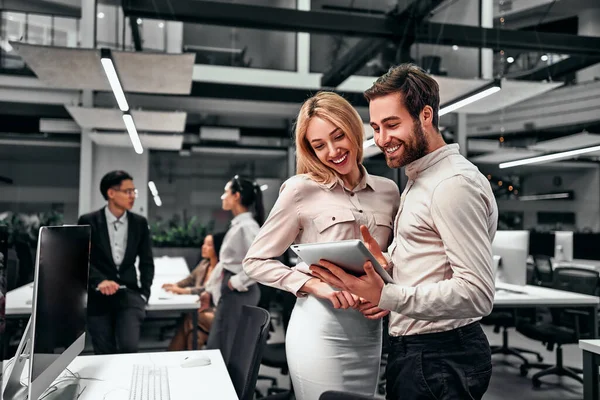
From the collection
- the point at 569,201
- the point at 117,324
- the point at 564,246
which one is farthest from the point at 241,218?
the point at 569,201

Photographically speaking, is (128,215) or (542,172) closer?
(128,215)

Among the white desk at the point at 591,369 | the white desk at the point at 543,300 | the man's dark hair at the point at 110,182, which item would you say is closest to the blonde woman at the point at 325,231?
the white desk at the point at 591,369

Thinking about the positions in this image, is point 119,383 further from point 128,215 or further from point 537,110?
point 537,110

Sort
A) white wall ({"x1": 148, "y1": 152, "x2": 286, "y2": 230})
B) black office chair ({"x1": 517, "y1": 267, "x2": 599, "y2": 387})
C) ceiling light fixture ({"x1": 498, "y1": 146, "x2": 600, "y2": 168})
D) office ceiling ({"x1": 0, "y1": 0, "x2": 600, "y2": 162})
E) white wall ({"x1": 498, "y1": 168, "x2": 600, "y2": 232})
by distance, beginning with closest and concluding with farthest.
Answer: black office chair ({"x1": 517, "y1": 267, "x2": 599, "y2": 387}) < office ceiling ({"x1": 0, "y1": 0, "x2": 600, "y2": 162}) < ceiling light fixture ({"x1": 498, "y1": 146, "x2": 600, "y2": 168}) < white wall ({"x1": 148, "y1": 152, "x2": 286, "y2": 230}) < white wall ({"x1": 498, "y1": 168, "x2": 600, "y2": 232})

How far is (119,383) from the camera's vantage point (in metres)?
1.85

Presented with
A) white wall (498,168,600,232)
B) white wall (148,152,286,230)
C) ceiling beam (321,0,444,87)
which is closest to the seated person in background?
ceiling beam (321,0,444,87)

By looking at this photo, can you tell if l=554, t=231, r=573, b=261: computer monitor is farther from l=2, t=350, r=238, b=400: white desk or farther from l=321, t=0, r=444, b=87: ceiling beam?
l=2, t=350, r=238, b=400: white desk

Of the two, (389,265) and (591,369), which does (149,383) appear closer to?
(389,265)

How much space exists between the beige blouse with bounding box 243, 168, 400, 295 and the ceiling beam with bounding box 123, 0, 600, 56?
493 centimetres

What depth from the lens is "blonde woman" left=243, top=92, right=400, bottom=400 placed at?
1654 millimetres

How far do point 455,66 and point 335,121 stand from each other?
30.5ft

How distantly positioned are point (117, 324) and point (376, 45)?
547 centimetres

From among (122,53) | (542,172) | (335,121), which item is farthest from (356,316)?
(542,172)

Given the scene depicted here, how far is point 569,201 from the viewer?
13.1 metres
